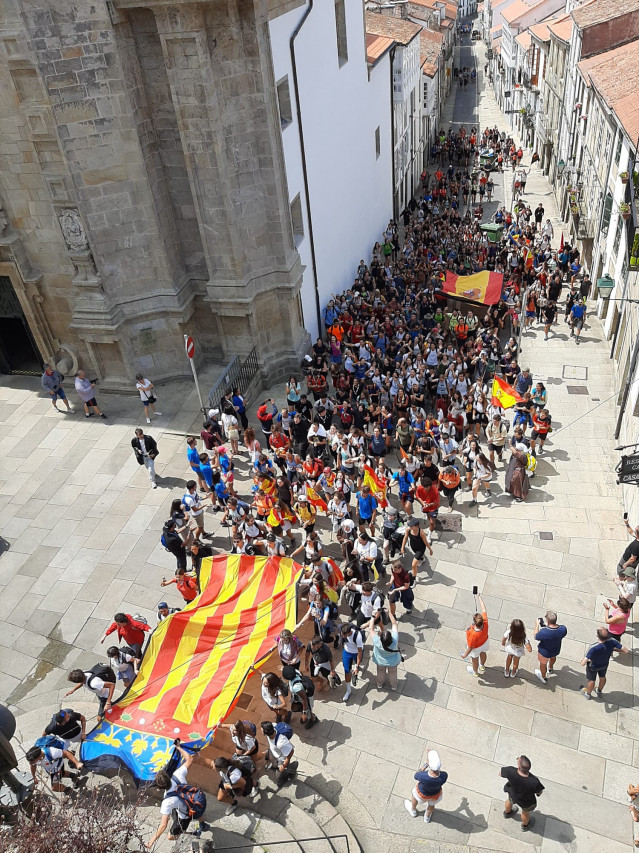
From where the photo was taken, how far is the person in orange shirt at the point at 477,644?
33.6ft

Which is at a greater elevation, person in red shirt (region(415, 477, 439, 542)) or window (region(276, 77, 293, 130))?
window (region(276, 77, 293, 130))

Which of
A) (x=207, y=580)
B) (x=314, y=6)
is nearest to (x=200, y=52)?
(x=314, y=6)

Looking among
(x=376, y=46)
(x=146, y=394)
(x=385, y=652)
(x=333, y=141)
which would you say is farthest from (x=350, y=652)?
(x=376, y=46)

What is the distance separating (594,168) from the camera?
2780cm

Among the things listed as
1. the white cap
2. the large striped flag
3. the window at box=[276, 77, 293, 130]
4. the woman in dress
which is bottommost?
the woman in dress

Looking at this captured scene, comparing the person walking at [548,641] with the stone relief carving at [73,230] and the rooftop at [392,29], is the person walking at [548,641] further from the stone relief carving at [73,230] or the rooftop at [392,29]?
the rooftop at [392,29]

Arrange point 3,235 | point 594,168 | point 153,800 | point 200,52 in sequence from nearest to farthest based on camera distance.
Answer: point 153,800
point 200,52
point 3,235
point 594,168

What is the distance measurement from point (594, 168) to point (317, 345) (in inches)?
639

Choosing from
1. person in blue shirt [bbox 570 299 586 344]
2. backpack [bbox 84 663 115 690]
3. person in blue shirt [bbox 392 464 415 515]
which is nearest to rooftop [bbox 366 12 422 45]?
person in blue shirt [bbox 570 299 586 344]

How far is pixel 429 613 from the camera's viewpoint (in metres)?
12.0

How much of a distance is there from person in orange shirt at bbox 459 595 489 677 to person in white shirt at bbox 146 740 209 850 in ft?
14.9

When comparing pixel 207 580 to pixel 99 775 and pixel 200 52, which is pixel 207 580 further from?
pixel 200 52

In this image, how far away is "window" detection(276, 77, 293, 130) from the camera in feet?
59.0

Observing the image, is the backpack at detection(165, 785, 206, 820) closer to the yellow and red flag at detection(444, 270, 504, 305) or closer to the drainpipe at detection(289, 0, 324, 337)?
the drainpipe at detection(289, 0, 324, 337)
